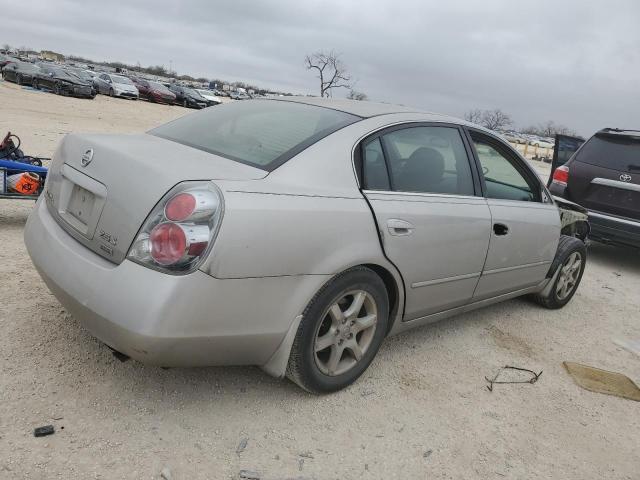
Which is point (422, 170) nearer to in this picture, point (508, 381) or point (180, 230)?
point (508, 381)

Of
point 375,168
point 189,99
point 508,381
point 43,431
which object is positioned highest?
point 375,168

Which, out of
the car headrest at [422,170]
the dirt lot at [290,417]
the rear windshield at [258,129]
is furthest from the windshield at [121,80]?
the car headrest at [422,170]

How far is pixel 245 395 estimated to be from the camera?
110 inches

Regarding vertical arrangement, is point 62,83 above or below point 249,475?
below

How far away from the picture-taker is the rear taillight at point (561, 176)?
22.6 ft

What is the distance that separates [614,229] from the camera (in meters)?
6.36

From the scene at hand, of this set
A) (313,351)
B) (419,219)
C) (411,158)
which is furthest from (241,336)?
(411,158)

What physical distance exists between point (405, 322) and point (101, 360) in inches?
67.6

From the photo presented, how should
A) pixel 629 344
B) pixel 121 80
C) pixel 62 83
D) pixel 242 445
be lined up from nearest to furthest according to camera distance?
pixel 242 445
pixel 629 344
pixel 62 83
pixel 121 80

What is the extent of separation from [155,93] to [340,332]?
36.8 m

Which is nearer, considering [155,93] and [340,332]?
[340,332]

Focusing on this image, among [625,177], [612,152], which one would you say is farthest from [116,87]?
[625,177]

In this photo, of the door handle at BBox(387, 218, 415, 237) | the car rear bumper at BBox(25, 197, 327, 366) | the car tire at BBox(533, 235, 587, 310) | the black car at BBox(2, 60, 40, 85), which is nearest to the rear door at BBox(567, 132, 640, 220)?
the car tire at BBox(533, 235, 587, 310)

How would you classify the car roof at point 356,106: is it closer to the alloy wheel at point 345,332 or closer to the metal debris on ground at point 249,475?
the alloy wheel at point 345,332
